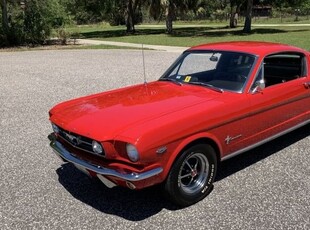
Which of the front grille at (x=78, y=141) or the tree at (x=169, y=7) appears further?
the tree at (x=169, y=7)

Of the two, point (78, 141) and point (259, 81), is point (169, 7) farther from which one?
point (78, 141)

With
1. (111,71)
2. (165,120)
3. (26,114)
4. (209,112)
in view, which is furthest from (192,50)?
(111,71)

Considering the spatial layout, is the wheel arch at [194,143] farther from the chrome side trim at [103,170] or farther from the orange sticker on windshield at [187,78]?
the orange sticker on windshield at [187,78]

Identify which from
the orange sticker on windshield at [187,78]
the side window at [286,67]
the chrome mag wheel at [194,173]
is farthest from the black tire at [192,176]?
the side window at [286,67]

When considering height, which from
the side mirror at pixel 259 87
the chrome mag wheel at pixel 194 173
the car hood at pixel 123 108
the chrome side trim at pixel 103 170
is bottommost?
the chrome mag wheel at pixel 194 173

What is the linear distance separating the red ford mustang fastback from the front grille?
1cm

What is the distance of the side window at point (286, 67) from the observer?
17.1ft

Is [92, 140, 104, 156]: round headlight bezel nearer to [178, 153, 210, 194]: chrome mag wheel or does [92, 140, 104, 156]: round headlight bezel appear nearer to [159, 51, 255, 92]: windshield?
[178, 153, 210, 194]: chrome mag wheel

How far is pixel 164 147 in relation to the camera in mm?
3420

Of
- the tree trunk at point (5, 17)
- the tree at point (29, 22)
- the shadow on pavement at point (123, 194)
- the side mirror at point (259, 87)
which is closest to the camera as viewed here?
the shadow on pavement at point (123, 194)

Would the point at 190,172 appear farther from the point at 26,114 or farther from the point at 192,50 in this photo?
the point at 26,114

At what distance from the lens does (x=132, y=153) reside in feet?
10.9

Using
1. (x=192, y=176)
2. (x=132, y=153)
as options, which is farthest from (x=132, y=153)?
(x=192, y=176)

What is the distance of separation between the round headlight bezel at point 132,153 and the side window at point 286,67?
266 cm
